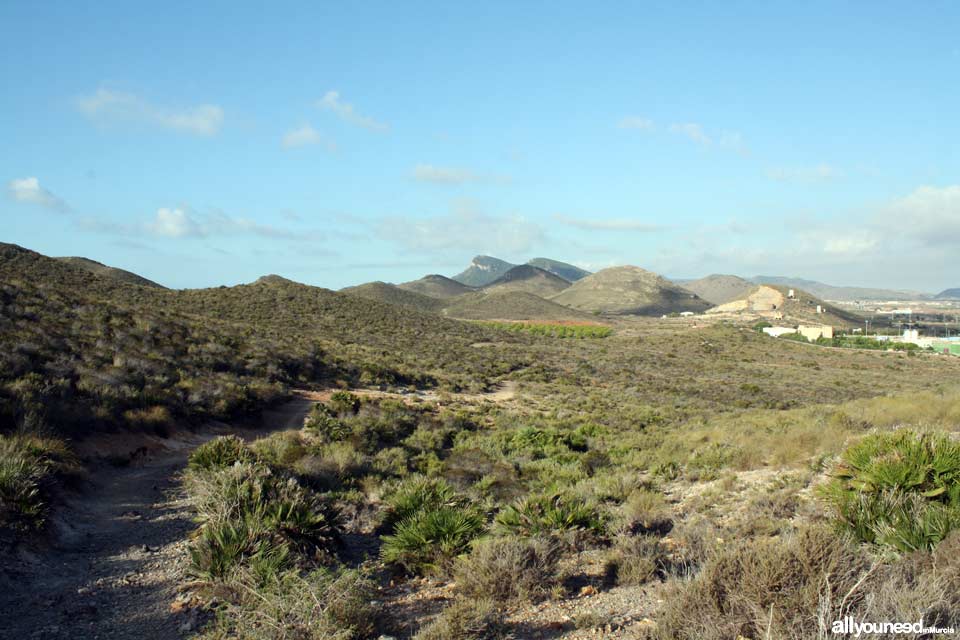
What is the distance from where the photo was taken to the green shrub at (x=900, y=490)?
4941mm

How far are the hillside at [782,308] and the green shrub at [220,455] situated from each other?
10449 centimetres

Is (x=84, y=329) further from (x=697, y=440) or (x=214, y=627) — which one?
(x=697, y=440)

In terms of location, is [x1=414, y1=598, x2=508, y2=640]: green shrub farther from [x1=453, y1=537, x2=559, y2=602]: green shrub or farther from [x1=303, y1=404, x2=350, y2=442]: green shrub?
[x1=303, y1=404, x2=350, y2=442]: green shrub

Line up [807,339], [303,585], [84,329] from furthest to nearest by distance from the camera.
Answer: [807,339]
[84,329]
[303,585]

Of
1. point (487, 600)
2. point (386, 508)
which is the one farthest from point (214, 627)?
point (386, 508)

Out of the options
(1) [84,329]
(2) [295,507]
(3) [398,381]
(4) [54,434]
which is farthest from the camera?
(3) [398,381]

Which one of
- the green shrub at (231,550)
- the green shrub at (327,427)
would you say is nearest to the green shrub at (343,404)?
the green shrub at (327,427)

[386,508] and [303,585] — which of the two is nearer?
[303,585]

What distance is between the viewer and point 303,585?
171 inches

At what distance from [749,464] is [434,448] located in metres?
6.73

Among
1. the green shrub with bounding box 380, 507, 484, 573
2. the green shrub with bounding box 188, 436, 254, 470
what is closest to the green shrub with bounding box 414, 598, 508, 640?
the green shrub with bounding box 380, 507, 484, 573

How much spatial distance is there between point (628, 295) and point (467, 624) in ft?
529

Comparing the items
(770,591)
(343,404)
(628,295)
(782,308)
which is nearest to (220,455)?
(770,591)

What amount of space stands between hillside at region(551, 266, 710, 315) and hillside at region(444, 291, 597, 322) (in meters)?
32.5
